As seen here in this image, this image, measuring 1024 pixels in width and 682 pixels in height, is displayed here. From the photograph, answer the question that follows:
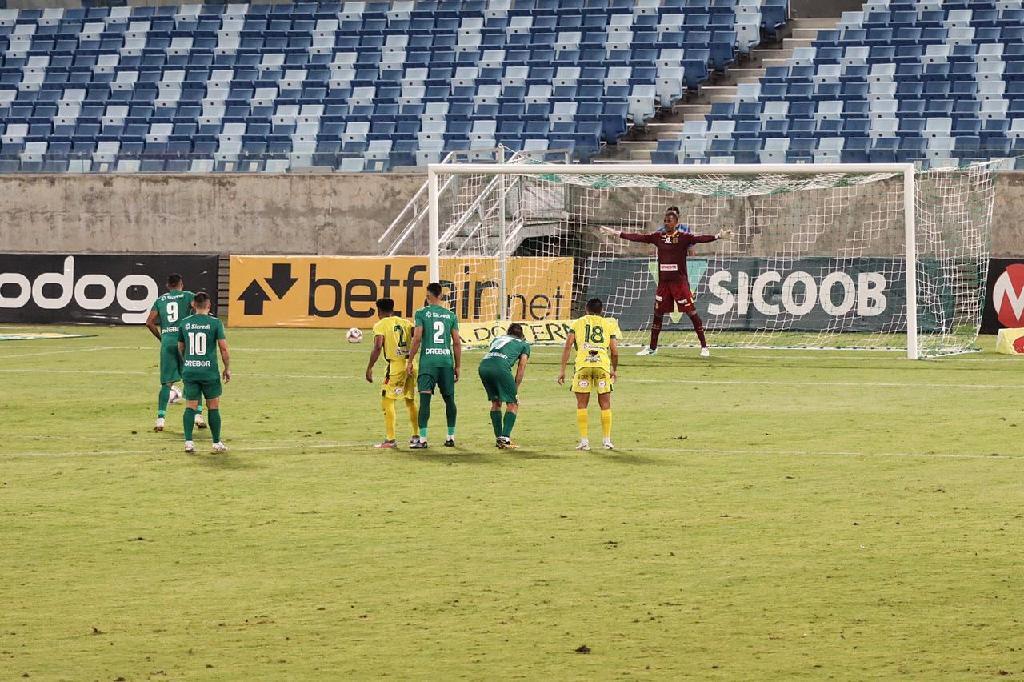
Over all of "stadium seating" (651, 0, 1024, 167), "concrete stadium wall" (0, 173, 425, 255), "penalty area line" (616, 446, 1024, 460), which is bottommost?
"penalty area line" (616, 446, 1024, 460)

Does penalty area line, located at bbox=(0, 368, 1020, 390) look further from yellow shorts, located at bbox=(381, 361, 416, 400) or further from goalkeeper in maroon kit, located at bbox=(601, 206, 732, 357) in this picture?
yellow shorts, located at bbox=(381, 361, 416, 400)

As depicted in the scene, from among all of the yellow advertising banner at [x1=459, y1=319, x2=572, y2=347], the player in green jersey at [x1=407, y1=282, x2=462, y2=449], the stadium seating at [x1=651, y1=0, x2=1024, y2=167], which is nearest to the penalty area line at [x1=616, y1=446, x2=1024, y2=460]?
the player in green jersey at [x1=407, y1=282, x2=462, y2=449]

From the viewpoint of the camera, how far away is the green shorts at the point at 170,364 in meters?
17.0

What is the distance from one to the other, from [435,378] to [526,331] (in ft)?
41.2

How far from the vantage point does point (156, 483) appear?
Answer: 13.0 m

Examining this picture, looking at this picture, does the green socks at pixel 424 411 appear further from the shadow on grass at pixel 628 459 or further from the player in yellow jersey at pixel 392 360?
the shadow on grass at pixel 628 459

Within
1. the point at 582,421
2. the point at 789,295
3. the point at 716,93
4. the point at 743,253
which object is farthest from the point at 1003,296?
the point at 582,421

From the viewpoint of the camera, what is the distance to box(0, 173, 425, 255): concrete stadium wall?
35.2 m

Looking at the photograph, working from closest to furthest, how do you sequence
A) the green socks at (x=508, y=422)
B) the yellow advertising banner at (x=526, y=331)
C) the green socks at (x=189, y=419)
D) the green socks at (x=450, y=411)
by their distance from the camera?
1. the green socks at (x=189, y=419)
2. the green socks at (x=508, y=422)
3. the green socks at (x=450, y=411)
4. the yellow advertising banner at (x=526, y=331)

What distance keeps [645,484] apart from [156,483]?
3940 mm

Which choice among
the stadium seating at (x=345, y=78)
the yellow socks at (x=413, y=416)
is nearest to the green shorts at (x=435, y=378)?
the yellow socks at (x=413, y=416)

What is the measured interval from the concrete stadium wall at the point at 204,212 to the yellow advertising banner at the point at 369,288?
2.32 meters

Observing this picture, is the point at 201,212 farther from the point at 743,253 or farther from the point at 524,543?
the point at 524,543

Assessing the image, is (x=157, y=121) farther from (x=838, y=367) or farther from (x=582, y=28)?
(x=838, y=367)
